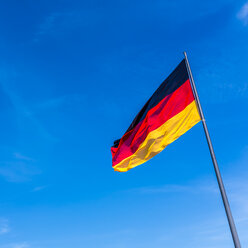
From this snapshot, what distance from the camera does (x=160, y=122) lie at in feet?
55.5

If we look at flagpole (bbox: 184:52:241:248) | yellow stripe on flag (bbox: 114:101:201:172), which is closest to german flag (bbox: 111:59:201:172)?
yellow stripe on flag (bbox: 114:101:201:172)

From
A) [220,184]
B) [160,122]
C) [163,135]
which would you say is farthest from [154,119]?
[220,184]

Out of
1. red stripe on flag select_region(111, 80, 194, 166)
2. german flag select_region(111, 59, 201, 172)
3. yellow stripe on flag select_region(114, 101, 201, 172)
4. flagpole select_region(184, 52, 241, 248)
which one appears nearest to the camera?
flagpole select_region(184, 52, 241, 248)

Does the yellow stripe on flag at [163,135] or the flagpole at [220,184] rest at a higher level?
the yellow stripe on flag at [163,135]

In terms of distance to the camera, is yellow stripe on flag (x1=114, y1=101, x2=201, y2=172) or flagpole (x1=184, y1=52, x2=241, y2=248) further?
yellow stripe on flag (x1=114, y1=101, x2=201, y2=172)

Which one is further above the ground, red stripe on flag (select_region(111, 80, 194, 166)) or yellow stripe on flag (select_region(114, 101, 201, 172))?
red stripe on flag (select_region(111, 80, 194, 166))

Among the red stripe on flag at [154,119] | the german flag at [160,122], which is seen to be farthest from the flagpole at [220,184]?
the red stripe on flag at [154,119]

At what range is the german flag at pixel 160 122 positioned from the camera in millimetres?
15641

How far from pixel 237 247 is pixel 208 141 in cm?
451

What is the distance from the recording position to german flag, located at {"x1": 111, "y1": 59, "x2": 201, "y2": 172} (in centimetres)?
1564

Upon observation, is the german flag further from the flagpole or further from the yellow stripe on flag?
the flagpole

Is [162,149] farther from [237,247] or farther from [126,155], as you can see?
[237,247]

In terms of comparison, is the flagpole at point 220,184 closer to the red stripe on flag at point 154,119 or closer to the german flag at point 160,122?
the german flag at point 160,122

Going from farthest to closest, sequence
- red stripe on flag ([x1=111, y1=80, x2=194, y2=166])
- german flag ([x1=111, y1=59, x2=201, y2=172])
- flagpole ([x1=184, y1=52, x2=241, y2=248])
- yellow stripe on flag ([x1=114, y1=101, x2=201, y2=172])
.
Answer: red stripe on flag ([x1=111, y1=80, x2=194, y2=166])
german flag ([x1=111, y1=59, x2=201, y2=172])
yellow stripe on flag ([x1=114, y1=101, x2=201, y2=172])
flagpole ([x1=184, y1=52, x2=241, y2=248])
